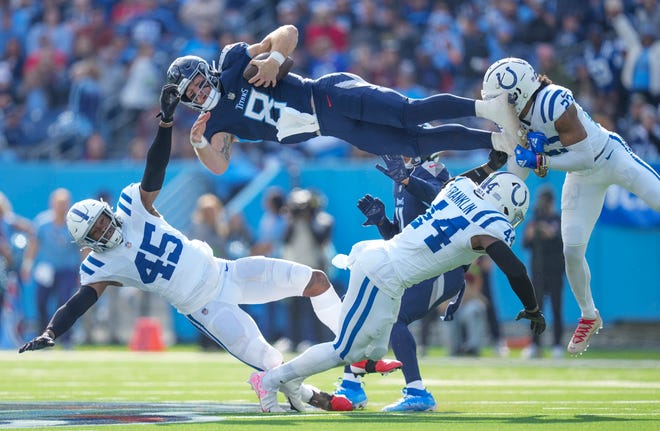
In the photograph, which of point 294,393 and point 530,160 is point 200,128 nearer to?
point 294,393

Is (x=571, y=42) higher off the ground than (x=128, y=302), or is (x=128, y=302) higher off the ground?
(x=571, y=42)

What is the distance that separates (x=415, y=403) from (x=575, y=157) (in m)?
2.17

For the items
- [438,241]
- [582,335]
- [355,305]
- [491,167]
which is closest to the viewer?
[438,241]

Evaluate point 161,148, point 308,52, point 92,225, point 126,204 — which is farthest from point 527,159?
point 308,52

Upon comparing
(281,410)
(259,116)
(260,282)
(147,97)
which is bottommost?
(281,410)

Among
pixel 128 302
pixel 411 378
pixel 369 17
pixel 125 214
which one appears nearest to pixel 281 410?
pixel 411 378

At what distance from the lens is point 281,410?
907 cm

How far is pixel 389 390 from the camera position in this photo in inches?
452

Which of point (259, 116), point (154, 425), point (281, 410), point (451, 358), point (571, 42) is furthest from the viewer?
point (571, 42)

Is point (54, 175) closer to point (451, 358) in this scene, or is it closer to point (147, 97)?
point (147, 97)

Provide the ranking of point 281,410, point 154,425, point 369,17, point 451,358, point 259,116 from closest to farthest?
point 154,425 → point 281,410 → point 259,116 → point 451,358 → point 369,17

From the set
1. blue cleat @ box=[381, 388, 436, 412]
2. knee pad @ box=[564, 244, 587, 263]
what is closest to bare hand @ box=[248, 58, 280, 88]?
blue cleat @ box=[381, 388, 436, 412]

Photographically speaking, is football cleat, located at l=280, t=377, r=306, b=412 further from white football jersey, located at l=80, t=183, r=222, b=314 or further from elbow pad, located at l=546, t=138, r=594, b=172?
elbow pad, located at l=546, t=138, r=594, b=172

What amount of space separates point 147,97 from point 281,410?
12478 mm
